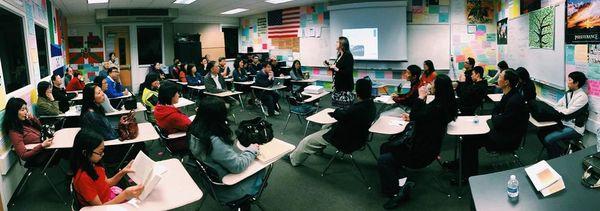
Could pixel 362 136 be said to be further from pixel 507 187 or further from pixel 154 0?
pixel 154 0

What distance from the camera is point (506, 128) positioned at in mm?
3789

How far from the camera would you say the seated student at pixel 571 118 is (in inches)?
161

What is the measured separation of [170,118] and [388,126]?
2356 millimetres

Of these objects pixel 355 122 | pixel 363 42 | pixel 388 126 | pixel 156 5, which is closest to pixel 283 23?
pixel 363 42

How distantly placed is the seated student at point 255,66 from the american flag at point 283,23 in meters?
1.25

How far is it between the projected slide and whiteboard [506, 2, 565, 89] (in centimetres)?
318

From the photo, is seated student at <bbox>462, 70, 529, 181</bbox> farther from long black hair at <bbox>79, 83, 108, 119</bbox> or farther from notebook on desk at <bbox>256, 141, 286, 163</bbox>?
long black hair at <bbox>79, 83, 108, 119</bbox>

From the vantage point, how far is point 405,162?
353 cm

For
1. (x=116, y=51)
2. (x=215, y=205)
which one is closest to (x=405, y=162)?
Result: (x=215, y=205)

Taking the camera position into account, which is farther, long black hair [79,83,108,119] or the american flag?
the american flag

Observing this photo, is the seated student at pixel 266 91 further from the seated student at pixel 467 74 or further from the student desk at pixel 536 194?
the student desk at pixel 536 194

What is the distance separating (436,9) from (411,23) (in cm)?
66

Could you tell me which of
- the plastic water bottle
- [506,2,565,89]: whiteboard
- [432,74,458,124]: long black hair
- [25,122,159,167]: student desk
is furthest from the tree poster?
[25,122,159,167]: student desk

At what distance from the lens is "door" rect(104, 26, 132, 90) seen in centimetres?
1202
